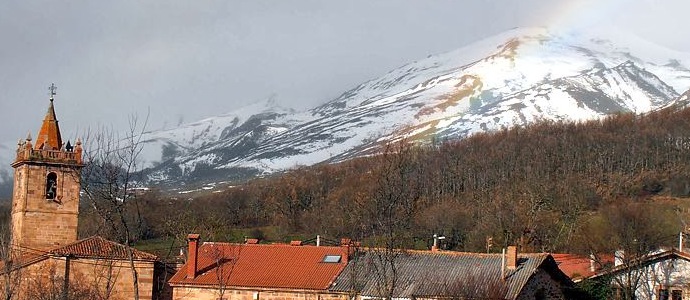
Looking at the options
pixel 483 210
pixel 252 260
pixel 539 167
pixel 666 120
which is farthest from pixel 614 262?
pixel 666 120

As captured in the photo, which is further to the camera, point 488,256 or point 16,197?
point 16,197

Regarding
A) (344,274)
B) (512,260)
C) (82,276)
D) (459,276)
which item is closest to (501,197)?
(344,274)

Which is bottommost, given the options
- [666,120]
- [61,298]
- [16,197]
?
[61,298]

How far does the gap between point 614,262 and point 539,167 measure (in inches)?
3280

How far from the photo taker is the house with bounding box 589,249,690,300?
42.5 metres

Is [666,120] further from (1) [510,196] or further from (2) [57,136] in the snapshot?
(2) [57,136]

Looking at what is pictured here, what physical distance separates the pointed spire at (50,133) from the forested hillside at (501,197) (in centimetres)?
576

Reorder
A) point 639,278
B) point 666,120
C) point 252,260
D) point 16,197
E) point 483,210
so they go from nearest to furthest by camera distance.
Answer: point 639,278
point 252,260
point 16,197
point 483,210
point 666,120

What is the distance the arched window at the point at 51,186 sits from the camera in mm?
53688

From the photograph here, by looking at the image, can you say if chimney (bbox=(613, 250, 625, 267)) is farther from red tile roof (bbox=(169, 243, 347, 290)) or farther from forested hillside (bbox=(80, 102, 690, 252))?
red tile roof (bbox=(169, 243, 347, 290))

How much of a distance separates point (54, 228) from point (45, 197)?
1741 mm

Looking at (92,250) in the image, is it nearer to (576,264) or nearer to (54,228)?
(54,228)

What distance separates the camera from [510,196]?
10225 cm

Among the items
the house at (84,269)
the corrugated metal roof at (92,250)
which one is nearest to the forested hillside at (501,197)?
the house at (84,269)
